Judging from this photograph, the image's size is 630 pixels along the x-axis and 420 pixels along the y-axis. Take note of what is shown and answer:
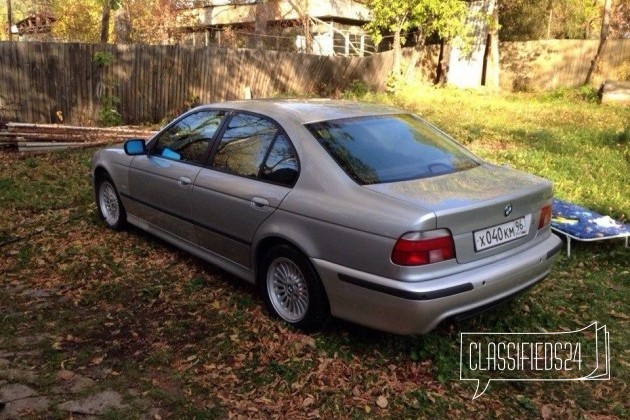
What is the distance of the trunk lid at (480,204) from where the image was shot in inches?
126

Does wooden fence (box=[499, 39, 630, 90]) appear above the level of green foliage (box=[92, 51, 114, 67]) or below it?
above

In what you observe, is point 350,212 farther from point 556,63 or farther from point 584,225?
point 556,63

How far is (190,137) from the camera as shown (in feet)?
16.0

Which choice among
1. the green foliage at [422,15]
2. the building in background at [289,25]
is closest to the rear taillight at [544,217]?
the green foliage at [422,15]

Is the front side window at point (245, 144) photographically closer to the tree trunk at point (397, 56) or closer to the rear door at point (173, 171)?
the rear door at point (173, 171)

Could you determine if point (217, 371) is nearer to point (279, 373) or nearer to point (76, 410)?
point (279, 373)

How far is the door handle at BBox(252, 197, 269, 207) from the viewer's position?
387 cm

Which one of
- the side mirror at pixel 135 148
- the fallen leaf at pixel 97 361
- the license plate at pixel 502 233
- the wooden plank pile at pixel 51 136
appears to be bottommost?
the fallen leaf at pixel 97 361

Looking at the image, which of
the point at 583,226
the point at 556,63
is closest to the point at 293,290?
the point at 583,226

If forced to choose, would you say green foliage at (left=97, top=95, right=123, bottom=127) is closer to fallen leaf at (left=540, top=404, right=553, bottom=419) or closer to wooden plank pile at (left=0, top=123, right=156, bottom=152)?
wooden plank pile at (left=0, top=123, right=156, bottom=152)

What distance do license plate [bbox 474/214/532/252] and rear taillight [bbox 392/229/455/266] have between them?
282 millimetres

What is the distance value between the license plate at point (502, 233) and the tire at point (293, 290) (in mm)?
1001

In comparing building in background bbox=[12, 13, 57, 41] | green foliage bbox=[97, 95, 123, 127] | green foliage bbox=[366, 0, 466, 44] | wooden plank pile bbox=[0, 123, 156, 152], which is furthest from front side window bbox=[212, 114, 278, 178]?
building in background bbox=[12, 13, 57, 41]

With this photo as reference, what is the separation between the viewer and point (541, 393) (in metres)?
3.31
